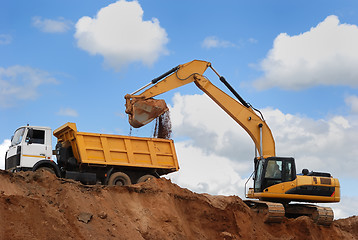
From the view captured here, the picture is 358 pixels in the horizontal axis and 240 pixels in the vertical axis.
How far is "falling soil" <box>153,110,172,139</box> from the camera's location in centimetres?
2056

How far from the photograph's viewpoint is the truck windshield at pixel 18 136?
2023 cm

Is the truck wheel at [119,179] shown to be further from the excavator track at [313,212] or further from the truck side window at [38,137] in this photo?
the excavator track at [313,212]

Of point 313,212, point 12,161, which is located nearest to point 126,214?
point 12,161

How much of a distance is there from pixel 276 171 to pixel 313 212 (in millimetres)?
2408

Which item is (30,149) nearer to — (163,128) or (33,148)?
(33,148)

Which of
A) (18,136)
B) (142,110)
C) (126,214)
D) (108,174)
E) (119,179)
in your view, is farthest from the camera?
(18,136)

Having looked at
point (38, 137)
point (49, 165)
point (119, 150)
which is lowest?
point (49, 165)

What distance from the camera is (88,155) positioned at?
783 inches

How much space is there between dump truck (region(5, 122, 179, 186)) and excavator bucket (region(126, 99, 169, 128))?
1.43 meters

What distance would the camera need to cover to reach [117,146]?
2034 centimetres

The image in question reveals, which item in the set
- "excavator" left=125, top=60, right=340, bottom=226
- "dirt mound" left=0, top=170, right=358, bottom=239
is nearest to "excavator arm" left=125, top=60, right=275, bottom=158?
"excavator" left=125, top=60, right=340, bottom=226

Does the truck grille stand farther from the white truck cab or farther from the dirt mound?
the dirt mound

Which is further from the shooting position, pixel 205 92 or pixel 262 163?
pixel 205 92

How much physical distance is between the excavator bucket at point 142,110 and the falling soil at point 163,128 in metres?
1.01
